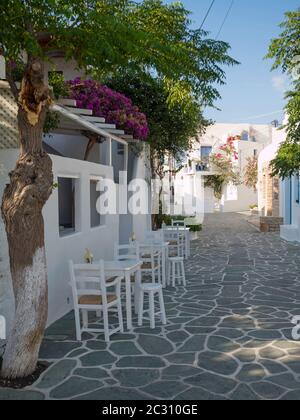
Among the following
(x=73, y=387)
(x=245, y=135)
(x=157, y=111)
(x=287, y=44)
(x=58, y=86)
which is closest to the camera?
(x=73, y=387)

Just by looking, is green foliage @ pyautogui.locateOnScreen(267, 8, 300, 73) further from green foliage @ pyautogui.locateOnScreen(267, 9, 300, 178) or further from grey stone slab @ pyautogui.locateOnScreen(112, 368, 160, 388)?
grey stone slab @ pyautogui.locateOnScreen(112, 368, 160, 388)

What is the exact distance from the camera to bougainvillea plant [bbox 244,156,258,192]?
3334 centimetres

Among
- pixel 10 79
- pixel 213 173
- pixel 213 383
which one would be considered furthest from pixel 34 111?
pixel 213 173

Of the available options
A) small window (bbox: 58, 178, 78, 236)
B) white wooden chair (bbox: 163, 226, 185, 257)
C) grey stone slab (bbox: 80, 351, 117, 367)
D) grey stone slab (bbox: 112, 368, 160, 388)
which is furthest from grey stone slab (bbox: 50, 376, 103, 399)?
small window (bbox: 58, 178, 78, 236)

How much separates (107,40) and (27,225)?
2157mm

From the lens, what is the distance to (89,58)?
487 cm

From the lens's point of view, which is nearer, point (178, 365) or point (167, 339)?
point (178, 365)

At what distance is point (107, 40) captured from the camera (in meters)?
4.52

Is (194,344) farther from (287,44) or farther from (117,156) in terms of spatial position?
(117,156)

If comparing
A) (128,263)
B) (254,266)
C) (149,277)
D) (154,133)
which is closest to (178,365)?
(128,263)

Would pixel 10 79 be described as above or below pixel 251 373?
above

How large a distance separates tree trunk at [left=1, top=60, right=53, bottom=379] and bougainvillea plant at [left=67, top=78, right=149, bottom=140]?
656 centimetres

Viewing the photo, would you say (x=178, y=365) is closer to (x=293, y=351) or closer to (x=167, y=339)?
(x=167, y=339)
